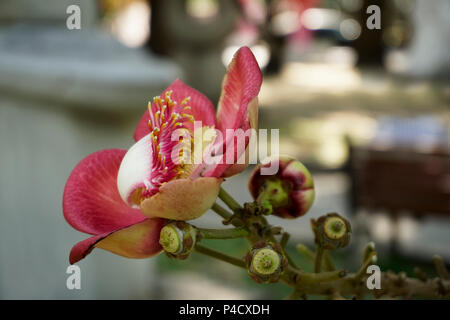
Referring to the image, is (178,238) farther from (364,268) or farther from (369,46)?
(369,46)

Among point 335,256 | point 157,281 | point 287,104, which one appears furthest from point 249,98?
point 287,104

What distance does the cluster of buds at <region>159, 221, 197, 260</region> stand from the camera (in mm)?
441

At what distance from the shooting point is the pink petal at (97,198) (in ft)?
1.62

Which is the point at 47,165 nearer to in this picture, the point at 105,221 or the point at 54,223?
the point at 54,223

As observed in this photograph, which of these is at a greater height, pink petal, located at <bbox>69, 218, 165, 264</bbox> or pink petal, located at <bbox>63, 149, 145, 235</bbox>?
pink petal, located at <bbox>63, 149, 145, 235</bbox>

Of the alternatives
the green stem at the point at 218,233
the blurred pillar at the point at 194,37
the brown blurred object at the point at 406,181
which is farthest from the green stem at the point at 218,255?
the blurred pillar at the point at 194,37

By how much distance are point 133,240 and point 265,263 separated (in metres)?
0.09

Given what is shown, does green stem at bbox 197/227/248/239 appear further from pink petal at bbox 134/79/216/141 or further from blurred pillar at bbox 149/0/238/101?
blurred pillar at bbox 149/0/238/101

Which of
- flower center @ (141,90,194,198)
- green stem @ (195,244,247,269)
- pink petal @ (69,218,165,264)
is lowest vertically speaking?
green stem @ (195,244,247,269)

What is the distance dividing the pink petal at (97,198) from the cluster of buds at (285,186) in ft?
0.30

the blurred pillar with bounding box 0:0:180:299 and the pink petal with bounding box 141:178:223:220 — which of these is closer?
the pink petal with bounding box 141:178:223:220

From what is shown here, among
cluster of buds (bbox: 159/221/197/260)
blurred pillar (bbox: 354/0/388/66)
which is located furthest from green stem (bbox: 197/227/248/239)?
blurred pillar (bbox: 354/0/388/66)

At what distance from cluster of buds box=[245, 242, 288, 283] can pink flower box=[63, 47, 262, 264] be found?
5 cm

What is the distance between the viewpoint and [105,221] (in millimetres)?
501
